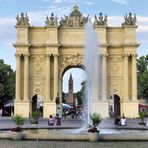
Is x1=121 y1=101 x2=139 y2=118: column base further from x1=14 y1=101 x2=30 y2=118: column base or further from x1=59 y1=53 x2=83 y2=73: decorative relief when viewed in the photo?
x1=14 y1=101 x2=30 y2=118: column base

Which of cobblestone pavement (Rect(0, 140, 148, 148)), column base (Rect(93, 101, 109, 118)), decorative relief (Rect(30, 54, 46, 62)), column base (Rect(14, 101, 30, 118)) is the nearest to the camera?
cobblestone pavement (Rect(0, 140, 148, 148))

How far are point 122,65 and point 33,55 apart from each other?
14.1m

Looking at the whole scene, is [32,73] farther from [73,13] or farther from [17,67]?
[73,13]

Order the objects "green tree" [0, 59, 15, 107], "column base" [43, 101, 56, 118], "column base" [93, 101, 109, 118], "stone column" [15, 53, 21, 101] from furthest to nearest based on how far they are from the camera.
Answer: "green tree" [0, 59, 15, 107]
"stone column" [15, 53, 21, 101]
"column base" [43, 101, 56, 118]
"column base" [93, 101, 109, 118]

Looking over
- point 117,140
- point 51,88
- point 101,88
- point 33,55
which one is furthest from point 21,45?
point 117,140

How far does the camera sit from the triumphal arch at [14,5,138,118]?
252 ft

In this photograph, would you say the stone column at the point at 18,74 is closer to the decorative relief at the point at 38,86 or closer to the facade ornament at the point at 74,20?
the decorative relief at the point at 38,86

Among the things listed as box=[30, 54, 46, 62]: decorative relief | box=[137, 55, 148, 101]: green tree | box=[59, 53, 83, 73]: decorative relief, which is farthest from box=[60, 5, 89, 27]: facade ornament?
box=[137, 55, 148, 101]: green tree

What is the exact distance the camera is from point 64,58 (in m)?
78.3

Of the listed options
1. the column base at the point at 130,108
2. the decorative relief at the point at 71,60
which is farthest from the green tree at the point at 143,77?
the decorative relief at the point at 71,60

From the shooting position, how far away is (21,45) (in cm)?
7681

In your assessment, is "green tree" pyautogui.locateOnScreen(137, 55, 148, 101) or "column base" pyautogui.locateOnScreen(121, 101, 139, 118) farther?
"green tree" pyautogui.locateOnScreen(137, 55, 148, 101)

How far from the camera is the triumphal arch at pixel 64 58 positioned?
76688 millimetres

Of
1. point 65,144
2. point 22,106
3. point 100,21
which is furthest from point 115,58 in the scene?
point 65,144
